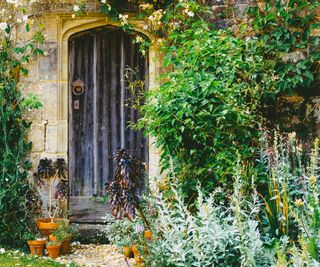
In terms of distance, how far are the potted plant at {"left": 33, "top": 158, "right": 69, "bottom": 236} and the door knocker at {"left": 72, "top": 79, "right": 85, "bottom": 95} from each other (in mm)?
903

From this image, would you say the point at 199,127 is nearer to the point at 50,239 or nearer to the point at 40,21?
A: the point at 50,239

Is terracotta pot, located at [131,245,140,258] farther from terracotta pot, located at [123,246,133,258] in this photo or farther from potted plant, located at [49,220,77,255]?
potted plant, located at [49,220,77,255]

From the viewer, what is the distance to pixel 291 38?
232 inches

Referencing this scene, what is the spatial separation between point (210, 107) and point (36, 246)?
7.93 feet

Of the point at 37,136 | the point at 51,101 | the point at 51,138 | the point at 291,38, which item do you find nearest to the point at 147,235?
the point at 51,138

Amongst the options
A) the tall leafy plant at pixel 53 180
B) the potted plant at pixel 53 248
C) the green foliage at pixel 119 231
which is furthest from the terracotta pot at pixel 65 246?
the green foliage at pixel 119 231

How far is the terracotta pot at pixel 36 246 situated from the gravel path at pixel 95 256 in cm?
24

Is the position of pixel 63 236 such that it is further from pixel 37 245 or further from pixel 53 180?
pixel 53 180

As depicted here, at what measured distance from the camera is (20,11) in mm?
6438

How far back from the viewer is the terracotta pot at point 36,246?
593cm

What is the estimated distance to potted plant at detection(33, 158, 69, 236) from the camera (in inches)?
239

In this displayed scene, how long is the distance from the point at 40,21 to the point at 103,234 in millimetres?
2636

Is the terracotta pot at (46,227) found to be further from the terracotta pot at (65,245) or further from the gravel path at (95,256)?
the gravel path at (95,256)

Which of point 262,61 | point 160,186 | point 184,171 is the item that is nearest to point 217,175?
point 184,171
